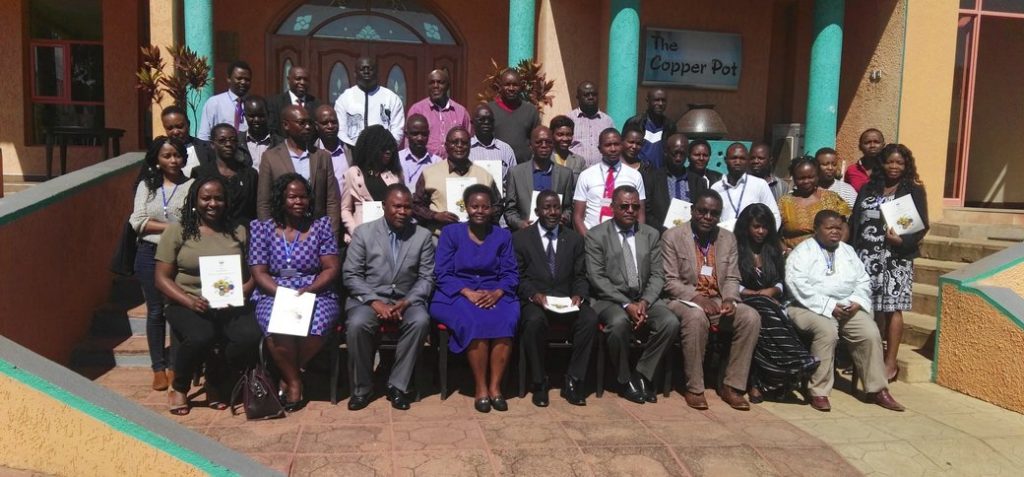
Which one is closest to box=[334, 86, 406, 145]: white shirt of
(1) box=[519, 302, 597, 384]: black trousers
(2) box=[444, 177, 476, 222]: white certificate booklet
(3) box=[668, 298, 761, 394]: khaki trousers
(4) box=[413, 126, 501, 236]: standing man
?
(4) box=[413, 126, 501, 236]: standing man

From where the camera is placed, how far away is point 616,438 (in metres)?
4.62

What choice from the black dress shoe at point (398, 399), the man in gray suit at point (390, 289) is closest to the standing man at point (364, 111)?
the man in gray suit at point (390, 289)

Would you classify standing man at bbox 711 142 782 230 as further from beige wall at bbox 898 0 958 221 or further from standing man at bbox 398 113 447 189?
beige wall at bbox 898 0 958 221

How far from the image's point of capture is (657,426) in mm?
4867

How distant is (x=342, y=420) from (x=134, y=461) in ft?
5.24

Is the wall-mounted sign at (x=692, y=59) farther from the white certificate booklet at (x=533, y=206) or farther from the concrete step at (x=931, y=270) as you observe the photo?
the white certificate booklet at (x=533, y=206)

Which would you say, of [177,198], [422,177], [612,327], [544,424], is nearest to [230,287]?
[177,198]

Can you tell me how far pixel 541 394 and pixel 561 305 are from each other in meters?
0.62

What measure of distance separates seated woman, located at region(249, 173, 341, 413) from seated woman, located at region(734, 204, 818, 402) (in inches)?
116

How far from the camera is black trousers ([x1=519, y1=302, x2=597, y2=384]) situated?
17.2ft

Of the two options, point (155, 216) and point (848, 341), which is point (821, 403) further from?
point (155, 216)

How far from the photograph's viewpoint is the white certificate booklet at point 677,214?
19.5ft

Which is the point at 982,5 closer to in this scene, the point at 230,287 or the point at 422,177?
the point at 422,177

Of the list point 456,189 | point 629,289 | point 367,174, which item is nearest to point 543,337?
point 629,289
